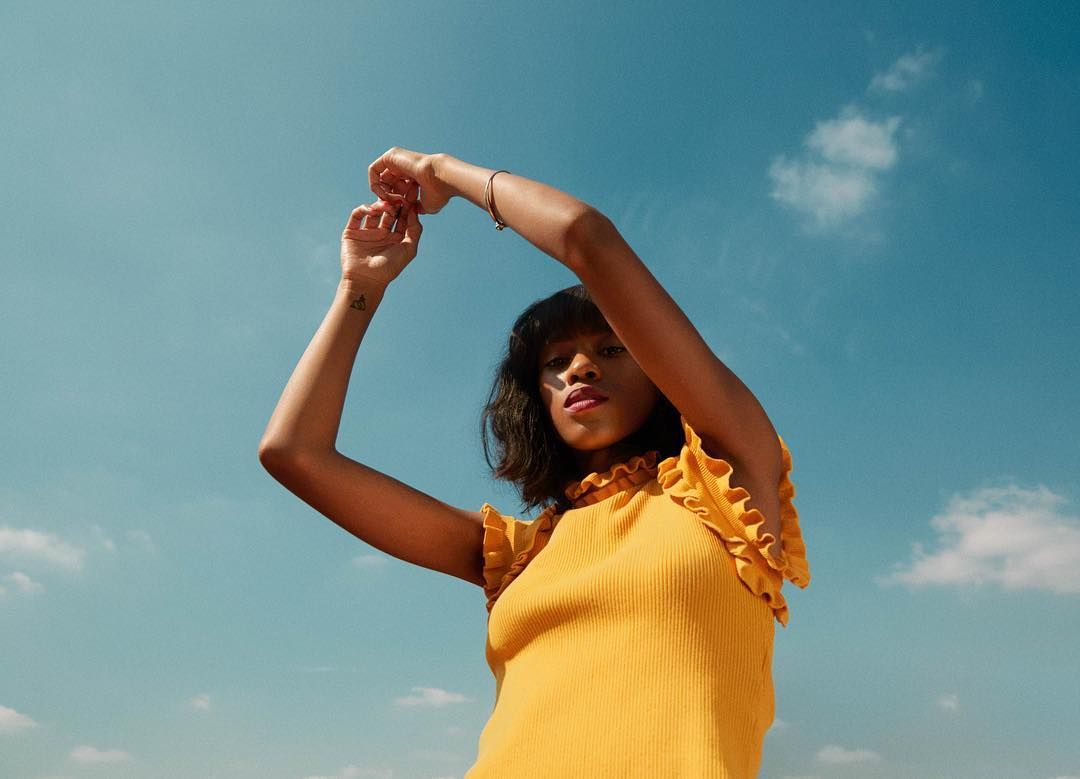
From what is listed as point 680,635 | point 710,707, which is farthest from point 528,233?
point 710,707

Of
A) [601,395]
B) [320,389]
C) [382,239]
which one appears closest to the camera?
[601,395]

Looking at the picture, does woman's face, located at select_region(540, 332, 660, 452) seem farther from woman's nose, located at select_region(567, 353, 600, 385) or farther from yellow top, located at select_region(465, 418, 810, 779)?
yellow top, located at select_region(465, 418, 810, 779)

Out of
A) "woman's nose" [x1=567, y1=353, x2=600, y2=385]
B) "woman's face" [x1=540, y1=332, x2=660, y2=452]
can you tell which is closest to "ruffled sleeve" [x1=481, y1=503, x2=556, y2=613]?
"woman's face" [x1=540, y1=332, x2=660, y2=452]

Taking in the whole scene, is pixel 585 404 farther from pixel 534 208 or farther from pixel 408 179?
pixel 408 179

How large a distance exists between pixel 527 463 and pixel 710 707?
4.04 feet

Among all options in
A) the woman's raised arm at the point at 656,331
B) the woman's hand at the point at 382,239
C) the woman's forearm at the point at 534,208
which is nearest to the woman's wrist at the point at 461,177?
the woman's forearm at the point at 534,208

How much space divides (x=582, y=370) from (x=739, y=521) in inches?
29.8

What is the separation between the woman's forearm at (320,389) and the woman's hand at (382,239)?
0.12 m

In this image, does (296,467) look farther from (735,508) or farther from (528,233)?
(735,508)

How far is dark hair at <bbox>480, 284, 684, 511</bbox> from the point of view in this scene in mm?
3096

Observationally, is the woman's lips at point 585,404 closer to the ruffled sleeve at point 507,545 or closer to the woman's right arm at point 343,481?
the ruffled sleeve at point 507,545

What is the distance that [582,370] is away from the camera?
3012 mm

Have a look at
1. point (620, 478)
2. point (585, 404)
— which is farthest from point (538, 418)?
point (620, 478)

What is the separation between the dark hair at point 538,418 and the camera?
10.2 ft
